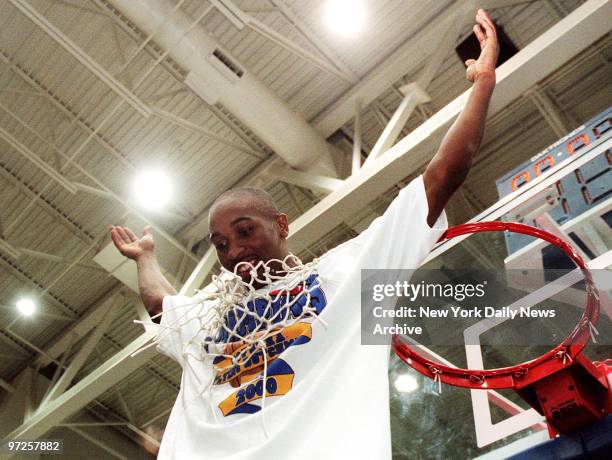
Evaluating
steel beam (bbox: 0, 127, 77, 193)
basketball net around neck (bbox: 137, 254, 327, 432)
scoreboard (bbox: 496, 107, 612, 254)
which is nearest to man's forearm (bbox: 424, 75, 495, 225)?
basketball net around neck (bbox: 137, 254, 327, 432)

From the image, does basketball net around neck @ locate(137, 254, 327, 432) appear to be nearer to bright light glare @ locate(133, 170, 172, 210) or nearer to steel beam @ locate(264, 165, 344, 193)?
steel beam @ locate(264, 165, 344, 193)

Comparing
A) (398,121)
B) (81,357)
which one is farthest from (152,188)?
(398,121)

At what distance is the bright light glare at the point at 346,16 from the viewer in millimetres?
7121

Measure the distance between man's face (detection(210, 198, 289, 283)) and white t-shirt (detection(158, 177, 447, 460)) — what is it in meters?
0.19

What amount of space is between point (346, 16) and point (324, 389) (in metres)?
6.07

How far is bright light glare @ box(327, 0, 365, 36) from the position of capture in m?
7.12

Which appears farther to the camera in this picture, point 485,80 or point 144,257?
point 144,257

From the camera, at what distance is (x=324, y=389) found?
1700 millimetres

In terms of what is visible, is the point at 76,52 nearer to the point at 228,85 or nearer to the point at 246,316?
the point at 228,85

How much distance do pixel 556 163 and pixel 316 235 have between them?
8.07 feet

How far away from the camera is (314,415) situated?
5.47 ft

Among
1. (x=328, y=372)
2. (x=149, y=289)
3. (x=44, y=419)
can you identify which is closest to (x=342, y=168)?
(x=44, y=419)

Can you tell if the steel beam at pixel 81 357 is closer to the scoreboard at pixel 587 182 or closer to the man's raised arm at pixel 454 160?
the scoreboard at pixel 587 182

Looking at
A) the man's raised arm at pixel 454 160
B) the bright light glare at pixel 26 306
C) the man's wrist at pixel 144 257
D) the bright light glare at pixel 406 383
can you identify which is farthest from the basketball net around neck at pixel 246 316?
the bright light glare at pixel 26 306
